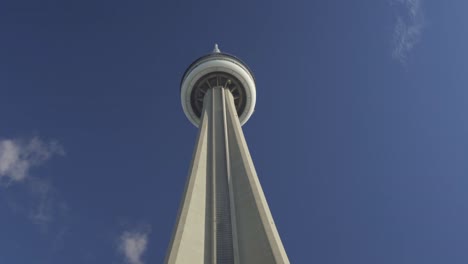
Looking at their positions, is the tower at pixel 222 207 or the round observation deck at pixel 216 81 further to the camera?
the round observation deck at pixel 216 81

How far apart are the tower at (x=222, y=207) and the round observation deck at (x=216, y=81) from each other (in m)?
5.32

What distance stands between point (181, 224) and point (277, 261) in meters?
4.87

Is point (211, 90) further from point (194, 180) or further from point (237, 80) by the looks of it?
point (194, 180)

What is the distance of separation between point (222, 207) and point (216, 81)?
1845cm

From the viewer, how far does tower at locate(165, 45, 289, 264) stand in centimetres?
1869

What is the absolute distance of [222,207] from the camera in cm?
2239

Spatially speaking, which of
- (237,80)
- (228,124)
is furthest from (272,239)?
(237,80)

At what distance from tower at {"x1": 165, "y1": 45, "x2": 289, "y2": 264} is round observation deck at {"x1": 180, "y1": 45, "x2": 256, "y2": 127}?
17.4ft

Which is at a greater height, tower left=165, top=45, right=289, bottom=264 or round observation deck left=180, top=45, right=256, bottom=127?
round observation deck left=180, top=45, right=256, bottom=127

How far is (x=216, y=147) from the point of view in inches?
1078

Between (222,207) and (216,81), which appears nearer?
(222,207)

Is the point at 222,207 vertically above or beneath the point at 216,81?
beneath

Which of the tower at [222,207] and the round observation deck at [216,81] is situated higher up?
the round observation deck at [216,81]

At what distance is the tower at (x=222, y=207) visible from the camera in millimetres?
18688
